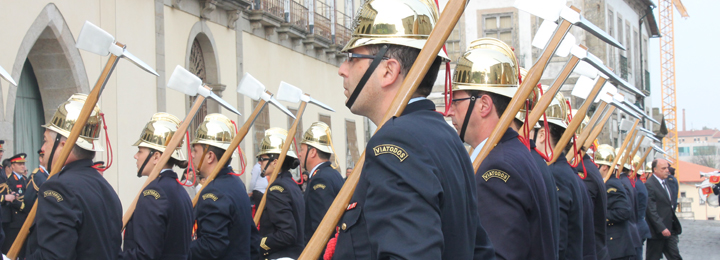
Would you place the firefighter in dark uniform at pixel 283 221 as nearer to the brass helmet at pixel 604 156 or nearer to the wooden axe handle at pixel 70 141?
the wooden axe handle at pixel 70 141

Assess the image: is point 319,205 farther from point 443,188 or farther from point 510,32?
point 510,32

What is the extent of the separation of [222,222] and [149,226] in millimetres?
657

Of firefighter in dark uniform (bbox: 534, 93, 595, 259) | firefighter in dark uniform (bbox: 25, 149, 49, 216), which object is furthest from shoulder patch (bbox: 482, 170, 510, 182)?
firefighter in dark uniform (bbox: 25, 149, 49, 216)

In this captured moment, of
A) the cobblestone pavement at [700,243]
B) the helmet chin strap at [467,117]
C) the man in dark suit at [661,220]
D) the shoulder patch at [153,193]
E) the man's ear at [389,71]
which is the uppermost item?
the man's ear at [389,71]

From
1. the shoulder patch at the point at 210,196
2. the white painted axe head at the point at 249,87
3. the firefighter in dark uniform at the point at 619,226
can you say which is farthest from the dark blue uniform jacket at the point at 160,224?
the firefighter in dark uniform at the point at 619,226

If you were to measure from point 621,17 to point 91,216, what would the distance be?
3270 centimetres

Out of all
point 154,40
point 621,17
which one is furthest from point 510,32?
point 154,40

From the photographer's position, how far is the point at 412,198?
2.21m

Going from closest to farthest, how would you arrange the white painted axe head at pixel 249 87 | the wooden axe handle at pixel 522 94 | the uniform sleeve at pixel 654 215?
the wooden axe handle at pixel 522 94 < the white painted axe head at pixel 249 87 < the uniform sleeve at pixel 654 215

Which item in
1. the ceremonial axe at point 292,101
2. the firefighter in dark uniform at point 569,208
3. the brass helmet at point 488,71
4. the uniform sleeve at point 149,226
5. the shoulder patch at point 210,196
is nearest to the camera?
the brass helmet at point 488,71

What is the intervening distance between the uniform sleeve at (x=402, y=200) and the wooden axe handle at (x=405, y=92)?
0.21 meters

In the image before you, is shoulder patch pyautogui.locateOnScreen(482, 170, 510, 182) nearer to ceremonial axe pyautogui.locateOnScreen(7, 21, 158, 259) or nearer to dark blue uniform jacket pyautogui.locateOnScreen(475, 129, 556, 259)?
dark blue uniform jacket pyautogui.locateOnScreen(475, 129, 556, 259)

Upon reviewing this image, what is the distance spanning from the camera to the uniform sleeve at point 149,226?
5.23 meters

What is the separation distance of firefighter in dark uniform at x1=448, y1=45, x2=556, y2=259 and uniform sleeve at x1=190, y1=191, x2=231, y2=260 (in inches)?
97.0
